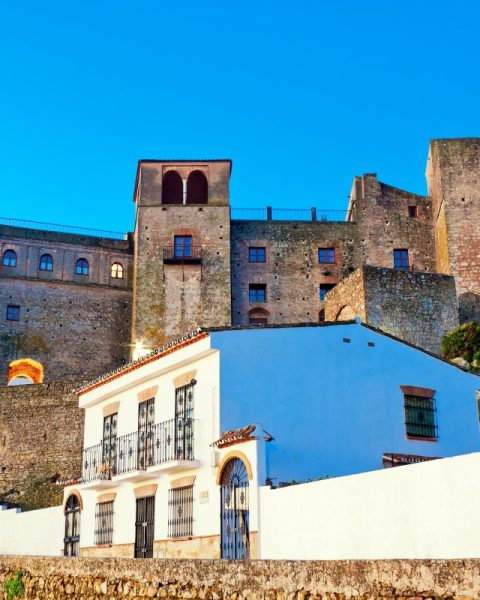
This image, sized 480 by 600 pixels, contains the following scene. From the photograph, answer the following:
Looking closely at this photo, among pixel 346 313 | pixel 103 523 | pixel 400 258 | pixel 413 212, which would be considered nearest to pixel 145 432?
pixel 103 523

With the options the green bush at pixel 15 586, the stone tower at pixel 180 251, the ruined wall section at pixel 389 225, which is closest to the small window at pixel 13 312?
the stone tower at pixel 180 251

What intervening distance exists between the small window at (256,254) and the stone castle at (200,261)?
60 millimetres

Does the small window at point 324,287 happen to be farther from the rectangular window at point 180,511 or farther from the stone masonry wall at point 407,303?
the rectangular window at point 180,511

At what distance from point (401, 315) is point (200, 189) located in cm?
1498

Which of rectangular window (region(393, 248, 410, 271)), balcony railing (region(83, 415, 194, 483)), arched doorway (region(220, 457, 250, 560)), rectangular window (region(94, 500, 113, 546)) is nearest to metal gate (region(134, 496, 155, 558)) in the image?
balcony railing (region(83, 415, 194, 483))

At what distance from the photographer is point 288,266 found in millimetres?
41844

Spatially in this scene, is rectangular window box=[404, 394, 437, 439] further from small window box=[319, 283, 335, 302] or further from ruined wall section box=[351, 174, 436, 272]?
ruined wall section box=[351, 174, 436, 272]

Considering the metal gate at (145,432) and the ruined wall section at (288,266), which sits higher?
the ruined wall section at (288,266)

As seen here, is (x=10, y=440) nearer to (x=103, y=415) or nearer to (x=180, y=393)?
(x=103, y=415)

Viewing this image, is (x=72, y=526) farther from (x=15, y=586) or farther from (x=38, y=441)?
(x=38, y=441)

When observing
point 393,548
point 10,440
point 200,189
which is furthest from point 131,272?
point 393,548

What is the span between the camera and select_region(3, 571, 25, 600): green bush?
12578 mm

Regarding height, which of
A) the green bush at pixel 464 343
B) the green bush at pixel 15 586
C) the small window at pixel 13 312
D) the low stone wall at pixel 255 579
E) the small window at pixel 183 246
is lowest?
the green bush at pixel 15 586

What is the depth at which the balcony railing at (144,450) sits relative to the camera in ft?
54.3
